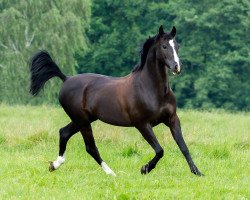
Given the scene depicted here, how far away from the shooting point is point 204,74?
46.6 metres

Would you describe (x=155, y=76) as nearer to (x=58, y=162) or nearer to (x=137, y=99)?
(x=137, y=99)

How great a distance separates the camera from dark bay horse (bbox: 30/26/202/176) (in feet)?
30.2

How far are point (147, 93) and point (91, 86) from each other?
1.17 metres

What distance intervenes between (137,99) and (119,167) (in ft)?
4.81

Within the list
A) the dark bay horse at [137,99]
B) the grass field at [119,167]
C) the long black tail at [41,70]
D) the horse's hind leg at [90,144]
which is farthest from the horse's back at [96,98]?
the grass field at [119,167]

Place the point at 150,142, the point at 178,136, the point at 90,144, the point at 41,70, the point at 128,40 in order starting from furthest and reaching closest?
the point at 128,40
the point at 41,70
the point at 90,144
the point at 178,136
the point at 150,142

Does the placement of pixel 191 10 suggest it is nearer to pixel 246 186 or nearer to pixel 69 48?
pixel 69 48

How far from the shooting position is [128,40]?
174ft

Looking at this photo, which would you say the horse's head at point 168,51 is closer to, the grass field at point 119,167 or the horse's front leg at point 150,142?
the horse's front leg at point 150,142

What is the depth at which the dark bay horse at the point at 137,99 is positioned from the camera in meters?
9.20

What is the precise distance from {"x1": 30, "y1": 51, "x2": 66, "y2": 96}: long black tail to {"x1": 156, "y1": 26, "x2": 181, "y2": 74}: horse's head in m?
2.09

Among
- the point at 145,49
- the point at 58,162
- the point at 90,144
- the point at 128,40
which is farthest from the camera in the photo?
the point at 128,40

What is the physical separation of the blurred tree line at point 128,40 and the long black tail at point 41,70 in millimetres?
27167

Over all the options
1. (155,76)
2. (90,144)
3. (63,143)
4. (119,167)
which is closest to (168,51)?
(155,76)
